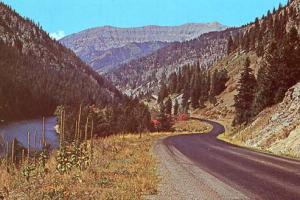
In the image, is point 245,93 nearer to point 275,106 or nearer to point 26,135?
point 275,106

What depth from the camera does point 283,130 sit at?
34.2m

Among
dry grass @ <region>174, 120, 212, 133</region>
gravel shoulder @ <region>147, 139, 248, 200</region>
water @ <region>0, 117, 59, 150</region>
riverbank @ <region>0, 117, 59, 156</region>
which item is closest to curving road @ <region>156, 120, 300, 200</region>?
gravel shoulder @ <region>147, 139, 248, 200</region>

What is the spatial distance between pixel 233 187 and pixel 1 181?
8761mm

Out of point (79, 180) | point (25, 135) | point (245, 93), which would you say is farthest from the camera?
point (25, 135)

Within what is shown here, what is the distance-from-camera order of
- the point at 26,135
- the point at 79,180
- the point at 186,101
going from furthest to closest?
the point at 186,101, the point at 26,135, the point at 79,180

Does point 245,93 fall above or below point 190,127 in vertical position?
above

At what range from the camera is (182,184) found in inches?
583

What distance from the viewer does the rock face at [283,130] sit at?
2953 centimetres

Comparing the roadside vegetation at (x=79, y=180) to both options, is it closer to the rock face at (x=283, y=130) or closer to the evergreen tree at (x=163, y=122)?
the rock face at (x=283, y=130)

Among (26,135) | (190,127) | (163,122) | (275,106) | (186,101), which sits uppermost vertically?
(186,101)

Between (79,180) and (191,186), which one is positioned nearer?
(191,186)

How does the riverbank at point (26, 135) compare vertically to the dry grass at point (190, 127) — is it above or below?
below

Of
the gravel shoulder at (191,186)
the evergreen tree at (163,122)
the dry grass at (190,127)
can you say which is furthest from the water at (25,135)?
the gravel shoulder at (191,186)

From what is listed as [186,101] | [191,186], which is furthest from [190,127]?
[191,186]
